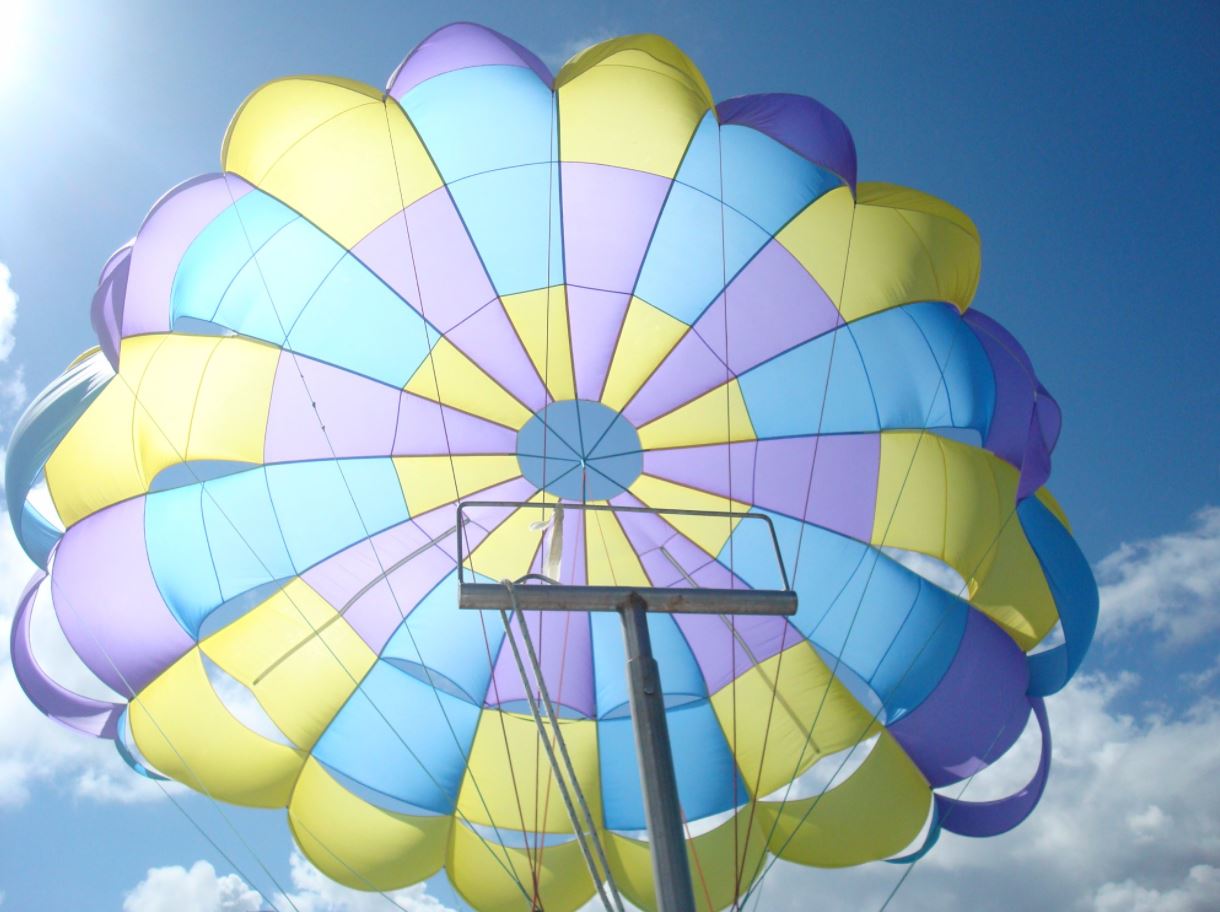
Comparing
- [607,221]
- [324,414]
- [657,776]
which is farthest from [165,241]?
[657,776]

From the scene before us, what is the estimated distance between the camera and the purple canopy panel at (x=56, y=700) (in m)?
6.07

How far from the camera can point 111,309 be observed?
589 cm

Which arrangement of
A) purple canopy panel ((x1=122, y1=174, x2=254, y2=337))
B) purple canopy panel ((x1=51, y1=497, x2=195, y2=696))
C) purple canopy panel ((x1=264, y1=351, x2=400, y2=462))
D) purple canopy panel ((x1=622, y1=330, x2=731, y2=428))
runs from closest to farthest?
purple canopy panel ((x1=122, y1=174, x2=254, y2=337)) → purple canopy panel ((x1=51, y1=497, x2=195, y2=696)) → purple canopy panel ((x1=264, y1=351, x2=400, y2=462)) → purple canopy panel ((x1=622, y1=330, x2=731, y2=428))

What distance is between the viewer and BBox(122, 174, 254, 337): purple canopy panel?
585cm

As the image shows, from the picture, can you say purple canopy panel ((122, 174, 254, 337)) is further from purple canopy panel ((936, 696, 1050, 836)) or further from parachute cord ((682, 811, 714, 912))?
purple canopy panel ((936, 696, 1050, 836))

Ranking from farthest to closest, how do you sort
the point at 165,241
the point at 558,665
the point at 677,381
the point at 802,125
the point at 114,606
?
the point at 677,381, the point at 558,665, the point at 114,606, the point at 165,241, the point at 802,125

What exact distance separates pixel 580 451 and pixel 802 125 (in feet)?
7.92

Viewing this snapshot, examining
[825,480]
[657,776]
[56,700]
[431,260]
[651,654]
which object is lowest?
[657,776]

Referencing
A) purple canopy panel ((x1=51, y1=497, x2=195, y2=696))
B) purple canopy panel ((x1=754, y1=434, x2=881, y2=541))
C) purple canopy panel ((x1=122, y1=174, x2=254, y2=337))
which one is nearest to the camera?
purple canopy panel ((x1=122, y1=174, x2=254, y2=337))

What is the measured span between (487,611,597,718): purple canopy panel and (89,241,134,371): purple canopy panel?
288 centimetres

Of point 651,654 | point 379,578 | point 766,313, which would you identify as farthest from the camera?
point 766,313

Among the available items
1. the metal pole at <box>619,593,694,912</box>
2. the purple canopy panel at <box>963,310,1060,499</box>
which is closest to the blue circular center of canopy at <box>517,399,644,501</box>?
the purple canopy panel at <box>963,310,1060,499</box>

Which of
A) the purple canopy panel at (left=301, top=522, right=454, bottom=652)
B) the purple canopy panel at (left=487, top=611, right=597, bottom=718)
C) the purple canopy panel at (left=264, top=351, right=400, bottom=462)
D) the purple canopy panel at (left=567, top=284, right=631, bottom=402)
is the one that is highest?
the purple canopy panel at (left=567, top=284, right=631, bottom=402)

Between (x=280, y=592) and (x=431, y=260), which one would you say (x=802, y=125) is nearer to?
(x=431, y=260)
